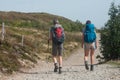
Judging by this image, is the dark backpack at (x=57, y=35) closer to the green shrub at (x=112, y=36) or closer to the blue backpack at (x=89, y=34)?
the blue backpack at (x=89, y=34)

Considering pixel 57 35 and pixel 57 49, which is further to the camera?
pixel 57 49

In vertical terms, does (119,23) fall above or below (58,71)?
above

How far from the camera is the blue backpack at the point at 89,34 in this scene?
737 inches

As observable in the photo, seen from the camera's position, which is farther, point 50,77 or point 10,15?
point 10,15

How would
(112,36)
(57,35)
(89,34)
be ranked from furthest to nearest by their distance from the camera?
(112,36)
(89,34)
(57,35)

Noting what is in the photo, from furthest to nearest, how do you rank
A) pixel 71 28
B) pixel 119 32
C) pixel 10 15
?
pixel 10 15 → pixel 71 28 → pixel 119 32

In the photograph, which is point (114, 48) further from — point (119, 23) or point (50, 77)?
point (50, 77)

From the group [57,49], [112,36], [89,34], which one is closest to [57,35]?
[57,49]

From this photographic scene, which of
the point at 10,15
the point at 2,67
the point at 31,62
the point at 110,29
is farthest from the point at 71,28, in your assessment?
the point at 2,67

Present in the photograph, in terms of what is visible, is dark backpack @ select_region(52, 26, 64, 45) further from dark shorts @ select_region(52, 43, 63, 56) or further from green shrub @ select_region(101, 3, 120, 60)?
green shrub @ select_region(101, 3, 120, 60)

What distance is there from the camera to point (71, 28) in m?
78.6

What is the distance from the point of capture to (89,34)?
18.7 metres

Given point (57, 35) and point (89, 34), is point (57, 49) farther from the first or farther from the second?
point (89, 34)

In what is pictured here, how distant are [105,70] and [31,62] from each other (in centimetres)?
612
